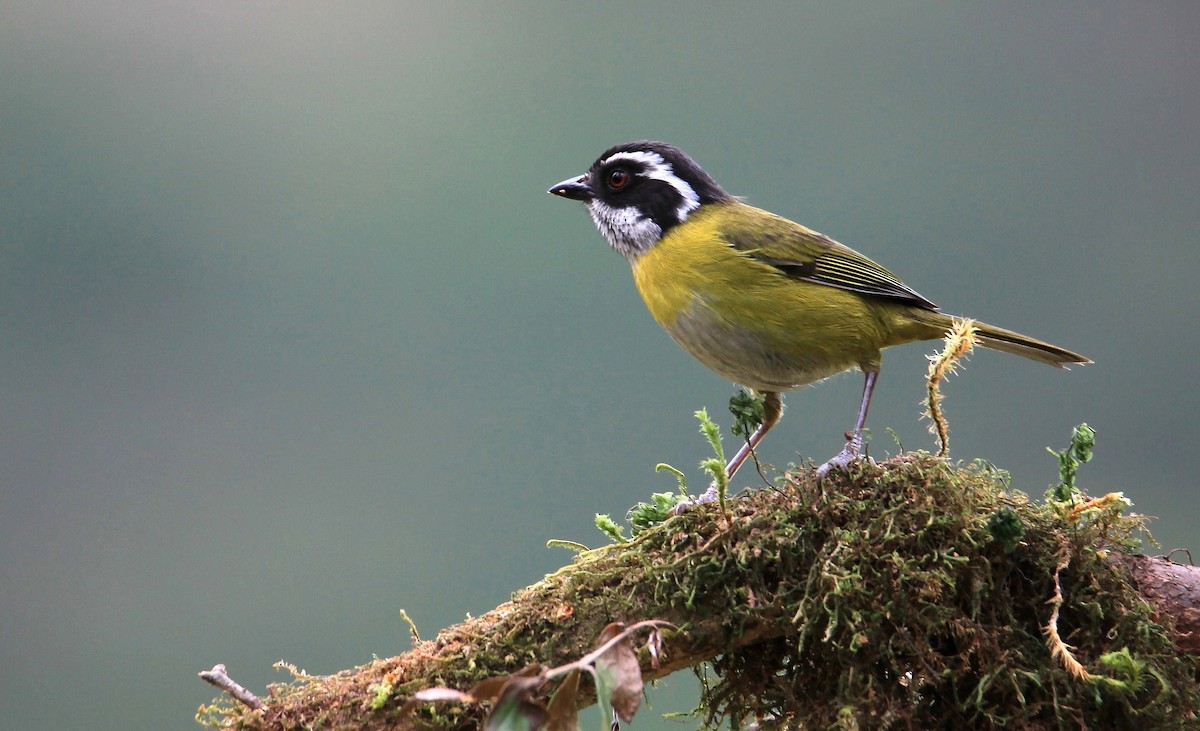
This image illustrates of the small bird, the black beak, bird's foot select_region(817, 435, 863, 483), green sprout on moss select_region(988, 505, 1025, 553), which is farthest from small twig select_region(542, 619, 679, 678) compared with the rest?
the black beak

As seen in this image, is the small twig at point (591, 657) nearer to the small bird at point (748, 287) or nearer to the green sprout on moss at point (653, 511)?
the green sprout on moss at point (653, 511)

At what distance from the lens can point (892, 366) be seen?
1396cm

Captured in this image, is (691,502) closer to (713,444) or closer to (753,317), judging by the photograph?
(713,444)

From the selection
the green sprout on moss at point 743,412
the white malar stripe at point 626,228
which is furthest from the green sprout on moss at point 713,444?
the white malar stripe at point 626,228

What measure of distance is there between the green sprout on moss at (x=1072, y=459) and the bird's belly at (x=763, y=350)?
1087 mm

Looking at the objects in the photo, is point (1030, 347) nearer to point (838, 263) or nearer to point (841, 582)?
point (838, 263)

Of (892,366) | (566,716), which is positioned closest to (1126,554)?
(566,716)

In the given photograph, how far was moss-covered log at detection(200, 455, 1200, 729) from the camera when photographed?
7.31ft

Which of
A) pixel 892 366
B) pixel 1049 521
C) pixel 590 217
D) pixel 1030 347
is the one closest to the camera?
pixel 1049 521

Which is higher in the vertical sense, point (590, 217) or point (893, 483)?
point (590, 217)

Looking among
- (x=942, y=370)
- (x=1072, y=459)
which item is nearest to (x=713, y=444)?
(x=942, y=370)

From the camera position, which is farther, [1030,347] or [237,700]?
[1030,347]

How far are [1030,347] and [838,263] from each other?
2.56ft

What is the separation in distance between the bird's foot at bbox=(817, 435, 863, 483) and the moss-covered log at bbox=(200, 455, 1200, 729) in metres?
0.04
